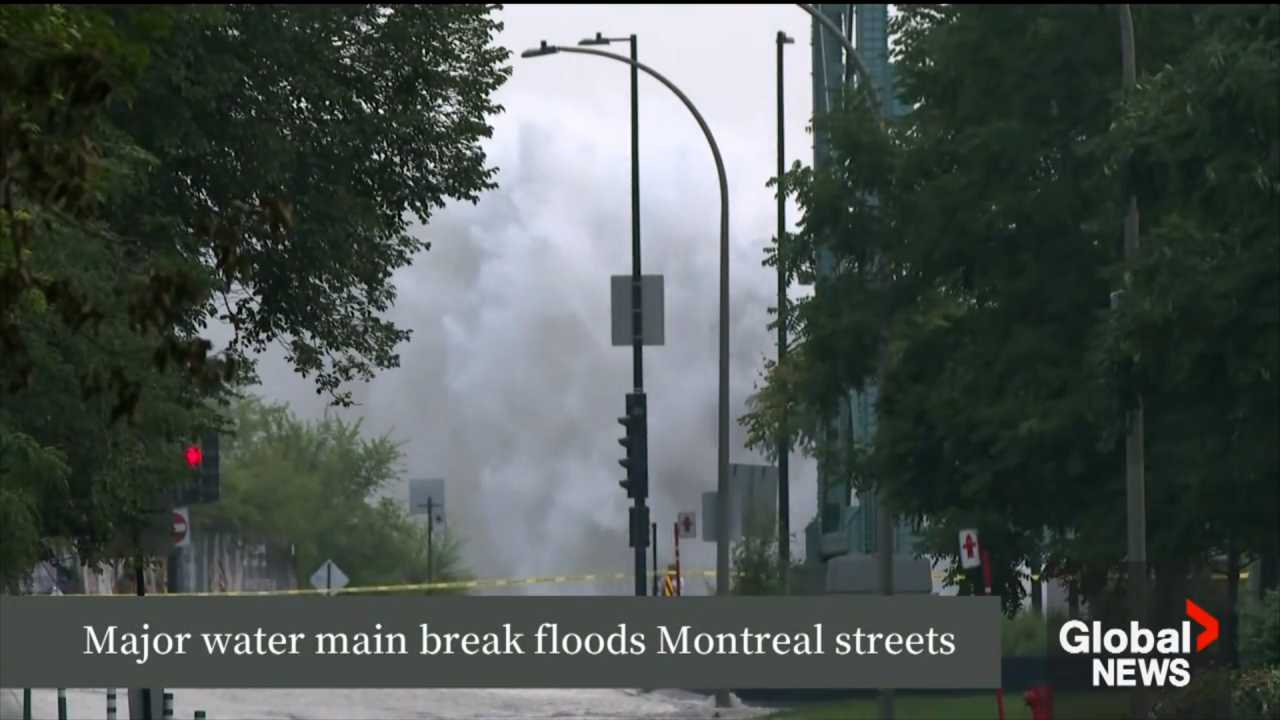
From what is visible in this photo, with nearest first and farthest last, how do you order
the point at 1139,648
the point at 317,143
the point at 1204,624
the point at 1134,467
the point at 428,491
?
the point at 1134,467, the point at 1139,648, the point at 1204,624, the point at 317,143, the point at 428,491

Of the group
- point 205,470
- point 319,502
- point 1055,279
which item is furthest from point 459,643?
point 319,502

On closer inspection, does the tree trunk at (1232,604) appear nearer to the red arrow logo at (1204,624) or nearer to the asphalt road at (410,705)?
the red arrow logo at (1204,624)

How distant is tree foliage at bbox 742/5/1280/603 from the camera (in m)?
25.5

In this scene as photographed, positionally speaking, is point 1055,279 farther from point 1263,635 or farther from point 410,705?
point 410,705

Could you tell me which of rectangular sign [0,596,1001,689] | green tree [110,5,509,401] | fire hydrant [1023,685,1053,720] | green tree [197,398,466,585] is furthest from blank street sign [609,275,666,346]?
green tree [197,398,466,585]

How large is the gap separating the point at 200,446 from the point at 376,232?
375cm

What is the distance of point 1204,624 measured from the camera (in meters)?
29.3

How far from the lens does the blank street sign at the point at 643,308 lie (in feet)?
147

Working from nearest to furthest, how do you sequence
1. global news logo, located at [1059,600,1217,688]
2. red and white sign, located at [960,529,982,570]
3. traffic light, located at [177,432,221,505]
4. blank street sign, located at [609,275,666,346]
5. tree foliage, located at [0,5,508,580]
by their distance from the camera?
tree foliage, located at [0,5,508,580]
global news logo, located at [1059,600,1217,688]
red and white sign, located at [960,529,982,570]
traffic light, located at [177,432,221,505]
blank street sign, located at [609,275,666,346]

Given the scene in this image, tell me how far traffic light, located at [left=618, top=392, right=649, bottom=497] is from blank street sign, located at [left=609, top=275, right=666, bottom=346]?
305 centimetres

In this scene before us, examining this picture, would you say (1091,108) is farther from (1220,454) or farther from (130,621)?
(130,621)

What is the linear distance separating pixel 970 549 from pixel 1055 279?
13.8 ft

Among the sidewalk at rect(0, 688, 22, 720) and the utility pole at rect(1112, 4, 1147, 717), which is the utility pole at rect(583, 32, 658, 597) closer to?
the sidewalk at rect(0, 688, 22, 720)

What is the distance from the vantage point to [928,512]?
3219 centimetres
